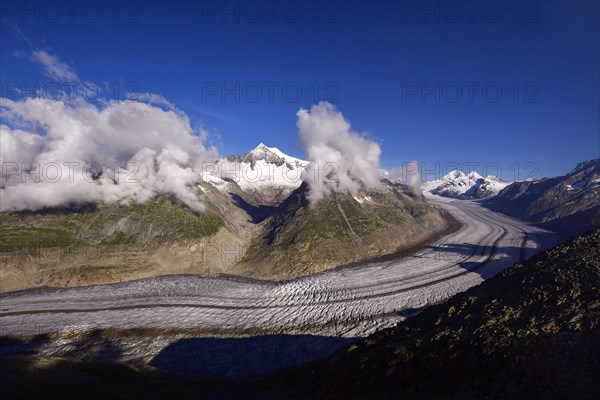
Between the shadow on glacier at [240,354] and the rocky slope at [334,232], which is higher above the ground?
the rocky slope at [334,232]

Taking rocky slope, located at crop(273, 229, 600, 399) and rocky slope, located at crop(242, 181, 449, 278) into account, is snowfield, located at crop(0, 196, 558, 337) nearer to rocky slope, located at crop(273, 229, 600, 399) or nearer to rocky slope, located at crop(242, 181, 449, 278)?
rocky slope, located at crop(242, 181, 449, 278)

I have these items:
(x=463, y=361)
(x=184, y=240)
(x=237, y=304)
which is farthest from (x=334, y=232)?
(x=463, y=361)

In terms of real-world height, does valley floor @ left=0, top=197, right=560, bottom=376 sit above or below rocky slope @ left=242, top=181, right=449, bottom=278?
Answer: below

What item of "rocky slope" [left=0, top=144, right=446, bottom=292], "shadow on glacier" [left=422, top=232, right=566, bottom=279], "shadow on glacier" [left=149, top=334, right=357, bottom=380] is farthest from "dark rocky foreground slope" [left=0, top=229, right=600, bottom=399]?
"rocky slope" [left=0, top=144, right=446, bottom=292]

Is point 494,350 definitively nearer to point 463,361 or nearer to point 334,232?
point 463,361

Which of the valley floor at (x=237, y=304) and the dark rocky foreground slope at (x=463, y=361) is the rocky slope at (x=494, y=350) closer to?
the dark rocky foreground slope at (x=463, y=361)

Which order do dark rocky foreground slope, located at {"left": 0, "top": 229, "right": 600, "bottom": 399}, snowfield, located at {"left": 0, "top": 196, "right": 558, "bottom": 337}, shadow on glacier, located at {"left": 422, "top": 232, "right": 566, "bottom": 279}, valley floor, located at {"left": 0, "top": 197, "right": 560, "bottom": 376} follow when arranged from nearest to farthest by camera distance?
dark rocky foreground slope, located at {"left": 0, "top": 229, "right": 600, "bottom": 399} → valley floor, located at {"left": 0, "top": 197, "right": 560, "bottom": 376} → snowfield, located at {"left": 0, "top": 196, "right": 558, "bottom": 337} → shadow on glacier, located at {"left": 422, "top": 232, "right": 566, "bottom": 279}

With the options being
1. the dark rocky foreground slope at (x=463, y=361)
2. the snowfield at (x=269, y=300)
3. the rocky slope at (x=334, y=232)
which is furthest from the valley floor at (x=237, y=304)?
the dark rocky foreground slope at (x=463, y=361)
